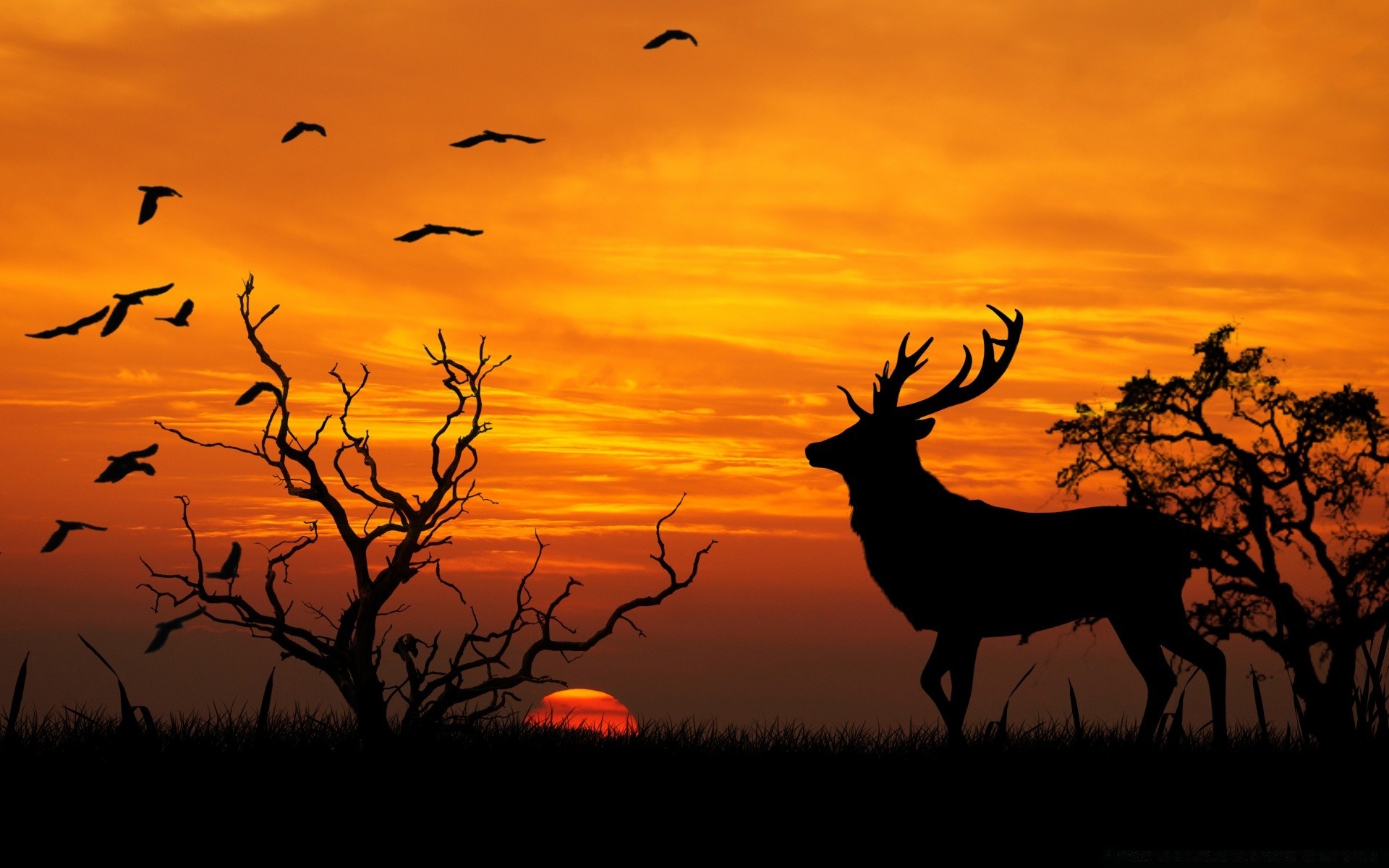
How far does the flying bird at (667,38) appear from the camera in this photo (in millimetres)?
7137

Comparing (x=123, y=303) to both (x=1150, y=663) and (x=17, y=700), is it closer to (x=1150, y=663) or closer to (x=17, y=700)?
(x=17, y=700)

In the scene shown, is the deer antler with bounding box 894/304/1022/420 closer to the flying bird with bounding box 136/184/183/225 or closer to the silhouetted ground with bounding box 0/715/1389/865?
the silhouetted ground with bounding box 0/715/1389/865

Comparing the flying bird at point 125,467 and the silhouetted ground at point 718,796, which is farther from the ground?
the flying bird at point 125,467

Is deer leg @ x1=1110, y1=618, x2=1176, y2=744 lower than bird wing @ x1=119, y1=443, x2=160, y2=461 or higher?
lower

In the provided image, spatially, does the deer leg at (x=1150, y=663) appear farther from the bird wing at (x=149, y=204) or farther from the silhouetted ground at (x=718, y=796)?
the bird wing at (x=149, y=204)

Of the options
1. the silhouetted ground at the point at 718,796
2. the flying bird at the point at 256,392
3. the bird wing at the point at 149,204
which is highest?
the bird wing at the point at 149,204

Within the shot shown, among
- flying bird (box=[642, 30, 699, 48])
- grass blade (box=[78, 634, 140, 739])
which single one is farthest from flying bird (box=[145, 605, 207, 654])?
flying bird (box=[642, 30, 699, 48])

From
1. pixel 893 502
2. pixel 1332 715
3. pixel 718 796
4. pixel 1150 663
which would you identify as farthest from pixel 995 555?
pixel 718 796

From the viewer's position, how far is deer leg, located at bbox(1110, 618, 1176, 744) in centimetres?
992

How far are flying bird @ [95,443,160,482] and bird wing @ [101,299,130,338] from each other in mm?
855

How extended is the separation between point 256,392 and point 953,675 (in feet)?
16.8

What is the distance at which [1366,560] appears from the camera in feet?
75.4

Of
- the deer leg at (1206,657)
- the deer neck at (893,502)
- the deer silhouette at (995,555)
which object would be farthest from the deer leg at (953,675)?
the deer leg at (1206,657)

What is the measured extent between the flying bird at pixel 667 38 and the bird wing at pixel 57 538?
13.0ft
